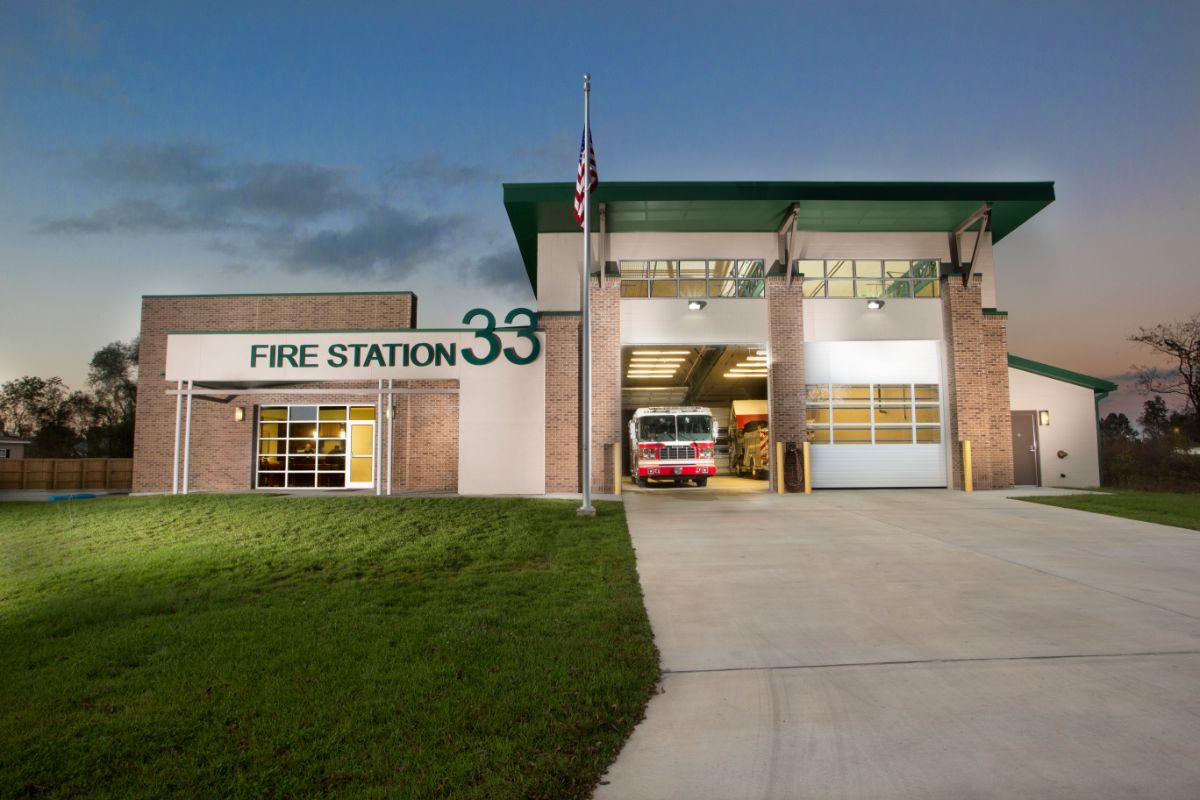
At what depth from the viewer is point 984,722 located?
3967mm

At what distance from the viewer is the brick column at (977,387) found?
19062mm

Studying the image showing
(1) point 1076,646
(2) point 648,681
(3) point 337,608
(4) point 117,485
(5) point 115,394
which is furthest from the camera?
(5) point 115,394

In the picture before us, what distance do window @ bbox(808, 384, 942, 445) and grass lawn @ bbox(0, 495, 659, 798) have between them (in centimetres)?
1123

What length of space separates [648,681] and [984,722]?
6.76 ft

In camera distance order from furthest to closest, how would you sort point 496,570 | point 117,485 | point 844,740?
point 117,485, point 496,570, point 844,740

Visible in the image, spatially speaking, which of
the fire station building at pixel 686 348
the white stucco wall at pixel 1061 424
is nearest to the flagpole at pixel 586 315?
the fire station building at pixel 686 348

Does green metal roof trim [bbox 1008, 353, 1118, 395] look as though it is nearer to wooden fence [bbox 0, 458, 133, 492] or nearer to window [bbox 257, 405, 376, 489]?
window [bbox 257, 405, 376, 489]

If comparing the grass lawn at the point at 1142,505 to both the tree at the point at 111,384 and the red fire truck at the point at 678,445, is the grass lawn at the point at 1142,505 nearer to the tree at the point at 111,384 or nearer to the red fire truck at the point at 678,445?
the red fire truck at the point at 678,445

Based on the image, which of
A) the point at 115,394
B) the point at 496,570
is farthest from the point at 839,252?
the point at 115,394

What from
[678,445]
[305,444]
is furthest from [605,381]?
[305,444]

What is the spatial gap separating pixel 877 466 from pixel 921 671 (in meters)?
15.7

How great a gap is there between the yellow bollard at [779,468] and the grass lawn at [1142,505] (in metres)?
5.74

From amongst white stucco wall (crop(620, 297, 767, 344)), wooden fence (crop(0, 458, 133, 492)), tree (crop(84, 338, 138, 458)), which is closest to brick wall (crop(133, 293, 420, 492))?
wooden fence (crop(0, 458, 133, 492))

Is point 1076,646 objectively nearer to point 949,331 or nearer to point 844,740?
point 844,740
